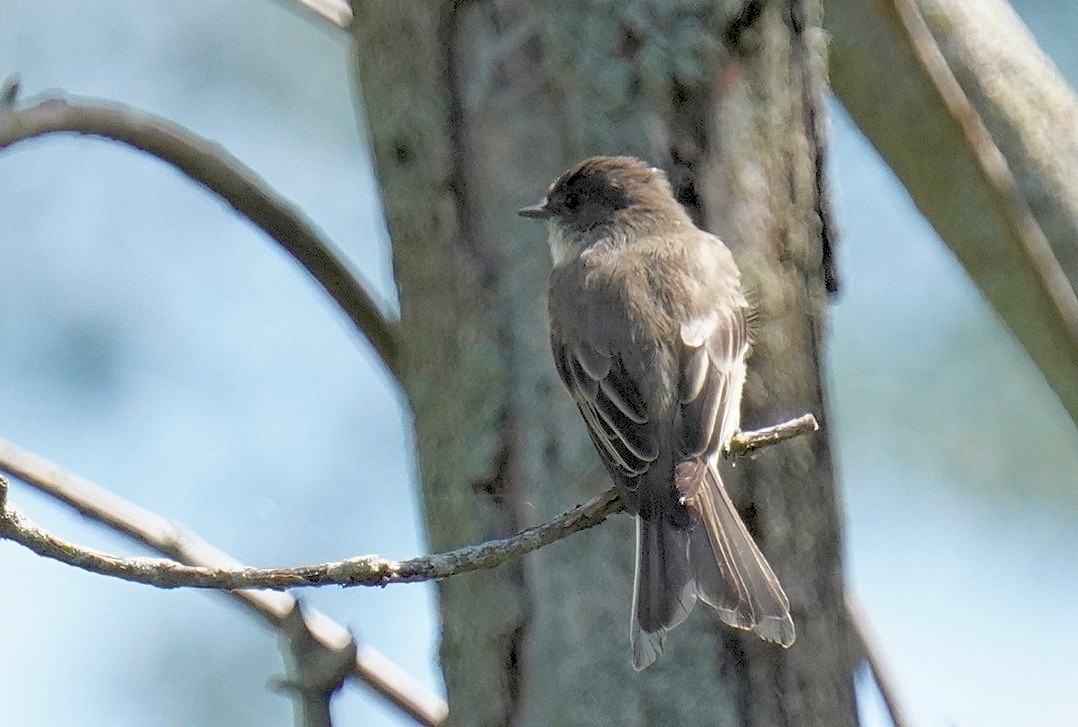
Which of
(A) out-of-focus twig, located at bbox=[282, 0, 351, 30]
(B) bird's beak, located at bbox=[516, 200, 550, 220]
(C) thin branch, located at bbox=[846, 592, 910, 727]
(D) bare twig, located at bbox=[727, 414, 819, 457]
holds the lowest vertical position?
(C) thin branch, located at bbox=[846, 592, 910, 727]

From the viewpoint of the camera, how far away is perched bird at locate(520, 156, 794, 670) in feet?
8.38

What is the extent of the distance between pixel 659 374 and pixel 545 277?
0.34 metres

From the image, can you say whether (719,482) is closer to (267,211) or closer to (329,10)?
(267,211)

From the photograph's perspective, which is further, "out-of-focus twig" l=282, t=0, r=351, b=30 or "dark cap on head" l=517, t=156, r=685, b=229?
"out-of-focus twig" l=282, t=0, r=351, b=30

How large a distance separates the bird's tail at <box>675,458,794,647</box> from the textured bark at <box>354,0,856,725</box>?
8 centimetres

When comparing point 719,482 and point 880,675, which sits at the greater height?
point 719,482

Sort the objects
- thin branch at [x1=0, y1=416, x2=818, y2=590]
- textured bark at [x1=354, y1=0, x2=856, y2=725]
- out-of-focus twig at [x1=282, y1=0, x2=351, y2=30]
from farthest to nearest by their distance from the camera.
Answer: out-of-focus twig at [x1=282, y1=0, x2=351, y2=30] → textured bark at [x1=354, y1=0, x2=856, y2=725] → thin branch at [x1=0, y1=416, x2=818, y2=590]

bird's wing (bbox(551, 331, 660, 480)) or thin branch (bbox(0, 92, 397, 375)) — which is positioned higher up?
thin branch (bbox(0, 92, 397, 375))

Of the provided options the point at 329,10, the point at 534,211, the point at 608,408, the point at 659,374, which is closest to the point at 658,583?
the point at 608,408

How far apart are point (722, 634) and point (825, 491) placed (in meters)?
0.36

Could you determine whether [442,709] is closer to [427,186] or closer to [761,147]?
[427,186]

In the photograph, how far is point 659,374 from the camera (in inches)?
123

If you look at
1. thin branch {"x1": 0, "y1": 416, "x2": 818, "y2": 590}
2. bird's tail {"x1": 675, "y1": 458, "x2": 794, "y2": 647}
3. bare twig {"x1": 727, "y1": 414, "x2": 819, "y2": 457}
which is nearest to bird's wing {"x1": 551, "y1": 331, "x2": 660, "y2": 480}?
bird's tail {"x1": 675, "y1": 458, "x2": 794, "y2": 647}

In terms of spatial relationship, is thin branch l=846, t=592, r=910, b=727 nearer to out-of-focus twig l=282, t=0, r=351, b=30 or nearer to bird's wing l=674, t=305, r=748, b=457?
bird's wing l=674, t=305, r=748, b=457
